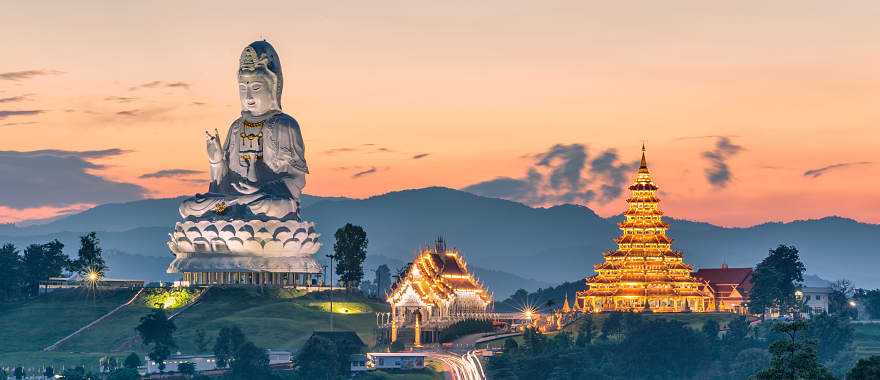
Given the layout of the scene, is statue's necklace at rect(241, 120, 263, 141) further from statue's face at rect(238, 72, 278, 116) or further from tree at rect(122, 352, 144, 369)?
tree at rect(122, 352, 144, 369)

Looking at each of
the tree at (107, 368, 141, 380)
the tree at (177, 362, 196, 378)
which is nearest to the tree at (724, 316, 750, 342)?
the tree at (177, 362, 196, 378)

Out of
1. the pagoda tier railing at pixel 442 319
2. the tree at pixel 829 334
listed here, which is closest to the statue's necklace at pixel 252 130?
the pagoda tier railing at pixel 442 319

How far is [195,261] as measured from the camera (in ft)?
456

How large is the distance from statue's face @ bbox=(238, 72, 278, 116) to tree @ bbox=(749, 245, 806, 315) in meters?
38.2

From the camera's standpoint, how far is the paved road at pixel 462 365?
10950 centimetres

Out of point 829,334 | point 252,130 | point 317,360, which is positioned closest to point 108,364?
point 317,360

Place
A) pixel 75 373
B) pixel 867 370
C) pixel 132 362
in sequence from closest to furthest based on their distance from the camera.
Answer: pixel 867 370, pixel 75 373, pixel 132 362

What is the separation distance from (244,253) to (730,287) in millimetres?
36304

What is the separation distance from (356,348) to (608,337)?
681 inches

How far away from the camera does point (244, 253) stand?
138375 millimetres

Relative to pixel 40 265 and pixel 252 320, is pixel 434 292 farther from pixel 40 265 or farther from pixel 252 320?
pixel 40 265

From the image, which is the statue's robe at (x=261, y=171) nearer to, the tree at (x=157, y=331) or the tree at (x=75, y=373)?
the tree at (x=157, y=331)

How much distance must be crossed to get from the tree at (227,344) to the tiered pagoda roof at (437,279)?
1476cm

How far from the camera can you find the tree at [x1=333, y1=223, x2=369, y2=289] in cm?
14300
